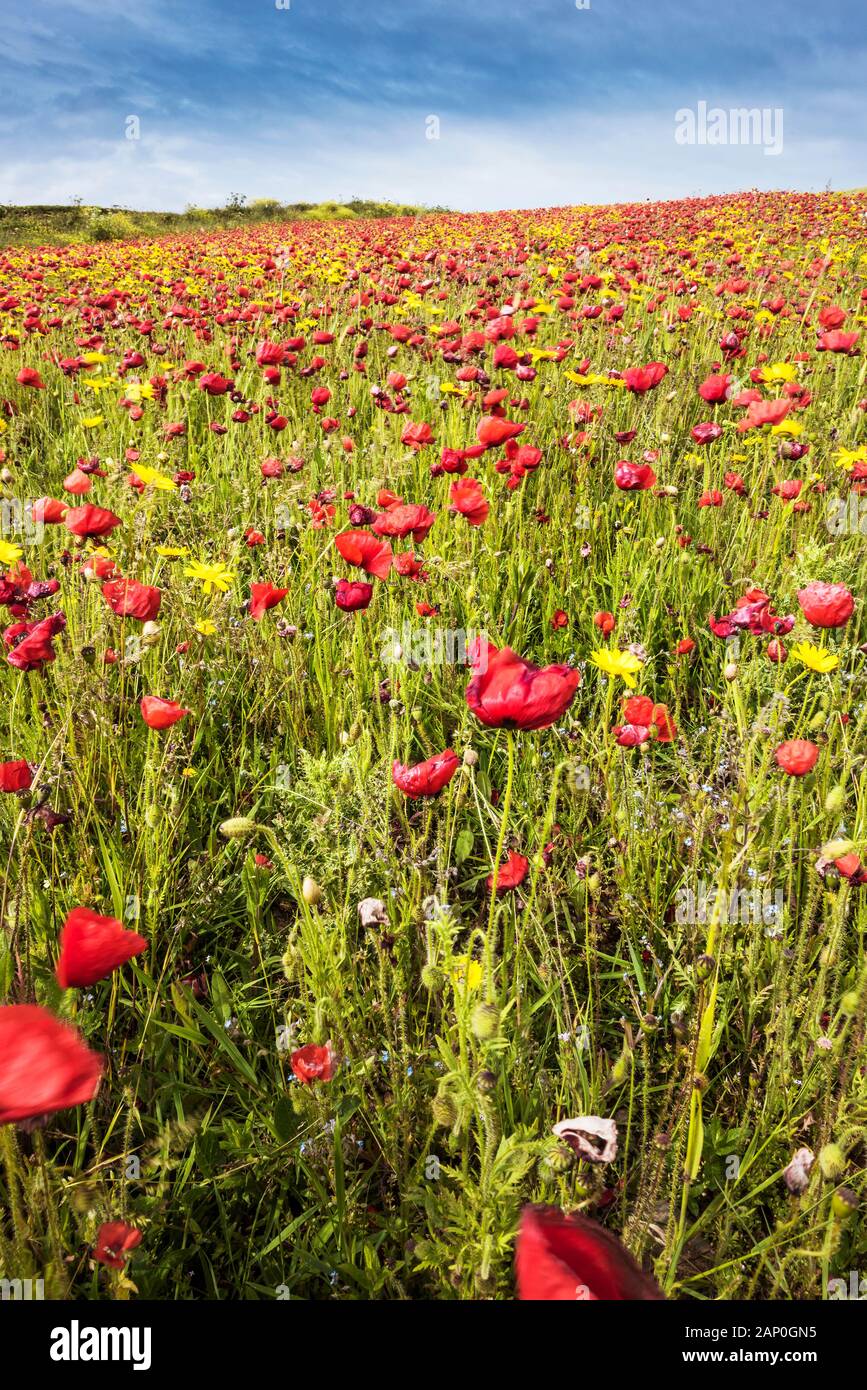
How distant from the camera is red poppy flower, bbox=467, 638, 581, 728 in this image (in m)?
1.08

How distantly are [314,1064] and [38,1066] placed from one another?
0.64 meters

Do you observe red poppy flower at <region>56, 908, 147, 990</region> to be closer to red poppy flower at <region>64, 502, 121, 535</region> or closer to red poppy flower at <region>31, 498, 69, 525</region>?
red poppy flower at <region>64, 502, 121, 535</region>

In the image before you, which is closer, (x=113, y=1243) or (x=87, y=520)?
(x=113, y=1243)

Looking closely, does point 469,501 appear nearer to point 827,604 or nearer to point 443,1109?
point 827,604

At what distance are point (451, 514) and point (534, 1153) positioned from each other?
2591 mm

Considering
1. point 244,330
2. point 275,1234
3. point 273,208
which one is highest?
point 273,208

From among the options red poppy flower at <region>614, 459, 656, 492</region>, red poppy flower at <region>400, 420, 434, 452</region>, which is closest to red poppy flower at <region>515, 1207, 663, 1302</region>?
red poppy flower at <region>614, 459, 656, 492</region>

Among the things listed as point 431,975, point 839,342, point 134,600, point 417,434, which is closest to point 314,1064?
point 431,975

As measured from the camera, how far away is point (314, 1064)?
1.16m

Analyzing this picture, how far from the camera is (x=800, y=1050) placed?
1470 mm

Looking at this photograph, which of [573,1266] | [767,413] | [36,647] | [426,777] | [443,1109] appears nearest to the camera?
[573,1266]

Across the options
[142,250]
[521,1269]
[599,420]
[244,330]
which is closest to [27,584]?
[521,1269]

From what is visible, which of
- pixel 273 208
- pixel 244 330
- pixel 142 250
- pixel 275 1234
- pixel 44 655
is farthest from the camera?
pixel 273 208

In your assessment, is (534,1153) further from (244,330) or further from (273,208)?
(273,208)
